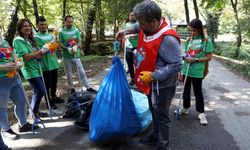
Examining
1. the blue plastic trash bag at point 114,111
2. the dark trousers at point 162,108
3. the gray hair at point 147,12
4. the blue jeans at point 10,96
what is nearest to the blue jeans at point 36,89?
the blue jeans at point 10,96

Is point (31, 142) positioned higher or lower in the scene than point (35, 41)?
lower

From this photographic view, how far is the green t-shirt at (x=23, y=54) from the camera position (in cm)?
368

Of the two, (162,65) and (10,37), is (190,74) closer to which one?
(162,65)

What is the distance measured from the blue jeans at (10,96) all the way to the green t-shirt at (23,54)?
36 centimetres

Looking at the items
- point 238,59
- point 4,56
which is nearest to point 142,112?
point 4,56

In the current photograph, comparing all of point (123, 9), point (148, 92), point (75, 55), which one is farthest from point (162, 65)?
point (123, 9)

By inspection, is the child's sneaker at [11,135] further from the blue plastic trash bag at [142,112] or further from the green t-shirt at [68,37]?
the green t-shirt at [68,37]

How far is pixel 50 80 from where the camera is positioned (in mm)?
4867

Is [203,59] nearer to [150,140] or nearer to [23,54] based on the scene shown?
[150,140]

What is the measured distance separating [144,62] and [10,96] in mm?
2097

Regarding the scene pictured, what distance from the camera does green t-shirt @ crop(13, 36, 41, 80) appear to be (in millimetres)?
3682

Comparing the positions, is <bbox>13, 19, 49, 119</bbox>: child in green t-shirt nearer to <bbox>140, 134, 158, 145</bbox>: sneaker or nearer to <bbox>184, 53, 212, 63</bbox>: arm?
<bbox>140, 134, 158, 145</bbox>: sneaker

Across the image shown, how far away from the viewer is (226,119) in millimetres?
4320

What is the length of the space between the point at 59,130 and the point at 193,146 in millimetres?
2023
